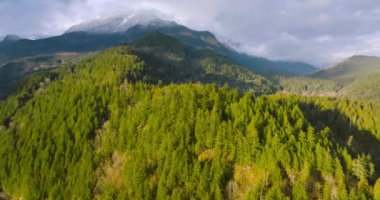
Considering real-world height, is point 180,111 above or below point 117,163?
above

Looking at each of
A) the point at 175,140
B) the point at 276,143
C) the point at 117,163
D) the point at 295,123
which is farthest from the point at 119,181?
the point at 295,123

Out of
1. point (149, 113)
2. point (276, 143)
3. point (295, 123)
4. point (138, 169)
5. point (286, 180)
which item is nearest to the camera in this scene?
point (286, 180)

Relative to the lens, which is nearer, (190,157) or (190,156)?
(190,157)

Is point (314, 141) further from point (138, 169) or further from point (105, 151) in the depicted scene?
point (105, 151)

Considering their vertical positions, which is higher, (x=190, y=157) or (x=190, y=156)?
(x=190, y=156)

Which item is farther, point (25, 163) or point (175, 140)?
point (25, 163)

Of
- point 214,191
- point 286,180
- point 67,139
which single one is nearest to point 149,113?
point 67,139

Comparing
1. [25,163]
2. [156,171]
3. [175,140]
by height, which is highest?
[175,140]

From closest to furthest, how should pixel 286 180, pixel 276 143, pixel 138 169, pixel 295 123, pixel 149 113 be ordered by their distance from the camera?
pixel 286 180
pixel 276 143
pixel 138 169
pixel 295 123
pixel 149 113

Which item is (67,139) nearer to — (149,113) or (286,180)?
(149,113)
